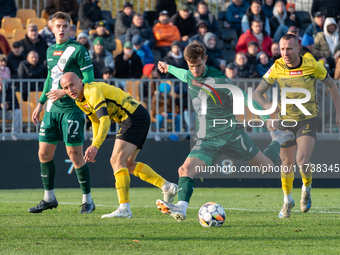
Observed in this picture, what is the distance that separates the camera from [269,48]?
14.7 m

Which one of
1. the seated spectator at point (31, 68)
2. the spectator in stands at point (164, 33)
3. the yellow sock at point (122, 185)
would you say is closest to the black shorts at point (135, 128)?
the yellow sock at point (122, 185)

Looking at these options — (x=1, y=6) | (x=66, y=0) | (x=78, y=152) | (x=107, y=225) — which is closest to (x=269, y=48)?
(x=66, y=0)

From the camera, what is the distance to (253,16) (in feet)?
50.6

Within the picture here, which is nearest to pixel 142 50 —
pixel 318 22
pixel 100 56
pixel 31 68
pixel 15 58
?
pixel 100 56

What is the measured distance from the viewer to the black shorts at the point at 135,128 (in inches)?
253

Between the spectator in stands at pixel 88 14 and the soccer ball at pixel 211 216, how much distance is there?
34.2ft

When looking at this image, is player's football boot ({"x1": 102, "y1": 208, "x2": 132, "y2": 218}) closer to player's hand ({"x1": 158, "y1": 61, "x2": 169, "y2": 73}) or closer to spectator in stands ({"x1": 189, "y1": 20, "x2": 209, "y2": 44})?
player's hand ({"x1": 158, "y1": 61, "x2": 169, "y2": 73})

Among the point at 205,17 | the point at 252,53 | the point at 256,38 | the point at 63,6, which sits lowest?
the point at 252,53

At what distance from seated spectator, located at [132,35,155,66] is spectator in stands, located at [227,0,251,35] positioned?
367 cm

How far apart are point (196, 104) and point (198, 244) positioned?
1900mm

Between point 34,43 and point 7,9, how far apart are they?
3.45m

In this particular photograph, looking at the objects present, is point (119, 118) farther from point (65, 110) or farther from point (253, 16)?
point (253, 16)

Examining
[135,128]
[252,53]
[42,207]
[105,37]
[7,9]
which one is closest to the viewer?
[135,128]

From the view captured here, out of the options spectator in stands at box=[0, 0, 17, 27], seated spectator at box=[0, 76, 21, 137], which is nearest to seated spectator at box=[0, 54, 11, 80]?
seated spectator at box=[0, 76, 21, 137]
